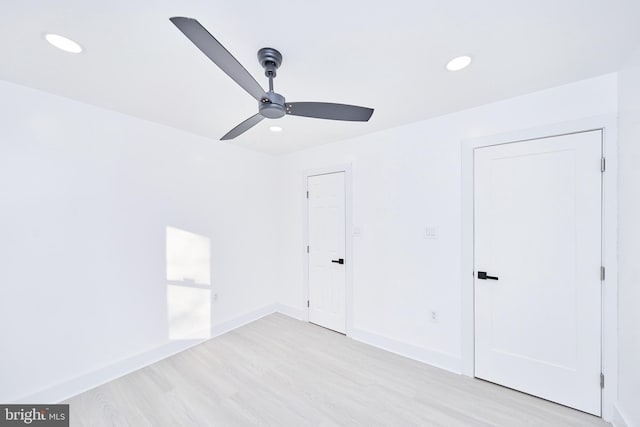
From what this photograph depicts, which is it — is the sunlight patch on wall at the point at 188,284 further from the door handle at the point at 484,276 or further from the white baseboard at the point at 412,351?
the door handle at the point at 484,276

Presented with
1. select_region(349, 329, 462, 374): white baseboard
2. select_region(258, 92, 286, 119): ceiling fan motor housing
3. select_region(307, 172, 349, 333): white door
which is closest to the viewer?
select_region(258, 92, 286, 119): ceiling fan motor housing

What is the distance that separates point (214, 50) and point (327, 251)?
2660mm

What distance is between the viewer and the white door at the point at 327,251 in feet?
10.5

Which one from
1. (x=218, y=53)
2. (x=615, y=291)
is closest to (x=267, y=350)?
(x=218, y=53)

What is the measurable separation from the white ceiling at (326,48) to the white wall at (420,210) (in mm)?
193

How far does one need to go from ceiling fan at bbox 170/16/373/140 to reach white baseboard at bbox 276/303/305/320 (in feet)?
9.04

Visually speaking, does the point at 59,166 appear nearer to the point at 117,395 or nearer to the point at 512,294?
the point at 117,395

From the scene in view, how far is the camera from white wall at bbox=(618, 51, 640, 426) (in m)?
1.49

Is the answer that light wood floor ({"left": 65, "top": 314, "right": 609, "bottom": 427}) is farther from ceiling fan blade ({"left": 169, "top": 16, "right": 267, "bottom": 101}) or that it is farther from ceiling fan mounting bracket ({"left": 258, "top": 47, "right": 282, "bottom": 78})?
ceiling fan mounting bracket ({"left": 258, "top": 47, "right": 282, "bottom": 78})

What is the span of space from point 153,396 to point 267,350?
3.45 ft

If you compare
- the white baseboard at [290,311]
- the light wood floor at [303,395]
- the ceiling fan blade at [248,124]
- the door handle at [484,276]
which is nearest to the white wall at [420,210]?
the door handle at [484,276]

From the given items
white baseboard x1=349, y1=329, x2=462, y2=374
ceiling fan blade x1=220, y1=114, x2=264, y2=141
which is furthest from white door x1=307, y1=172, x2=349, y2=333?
ceiling fan blade x1=220, y1=114, x2=264, y2=141

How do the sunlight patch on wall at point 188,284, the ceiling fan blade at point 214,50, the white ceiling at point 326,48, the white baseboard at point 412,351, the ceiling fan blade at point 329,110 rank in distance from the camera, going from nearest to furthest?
1. the ceiling fan blade at point 214,50
2. the white ceiling at point 326,48
3. the ceiling fan blade at point 329,110
4. the white baseboard at point 412,351
5. the sunlight patch on wall at point 188,284

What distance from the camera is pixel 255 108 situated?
2.20m
